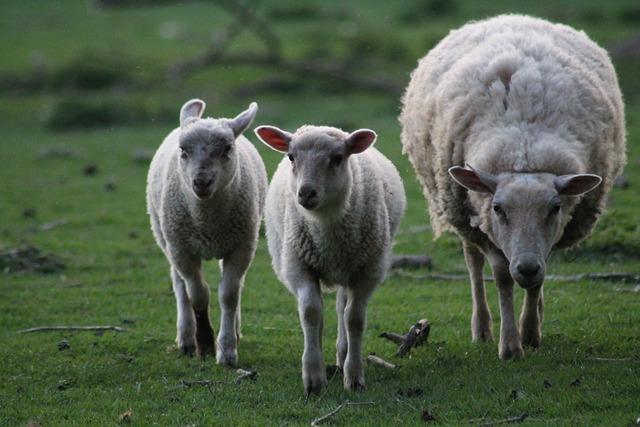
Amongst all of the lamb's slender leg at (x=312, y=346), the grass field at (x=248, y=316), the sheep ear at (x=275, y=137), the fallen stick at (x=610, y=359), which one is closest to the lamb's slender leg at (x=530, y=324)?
the grass field at (x=248, y=316)

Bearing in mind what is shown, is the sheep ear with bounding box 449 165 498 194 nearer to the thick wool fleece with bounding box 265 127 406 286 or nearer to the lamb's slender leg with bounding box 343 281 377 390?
the thick wool fleece with bounding box 265 127 406 286

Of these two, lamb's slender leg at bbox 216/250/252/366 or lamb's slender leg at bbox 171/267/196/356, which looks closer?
lamb's slender leg at bbox 216/250/252/366

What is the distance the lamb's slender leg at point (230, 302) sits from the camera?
7223 mm

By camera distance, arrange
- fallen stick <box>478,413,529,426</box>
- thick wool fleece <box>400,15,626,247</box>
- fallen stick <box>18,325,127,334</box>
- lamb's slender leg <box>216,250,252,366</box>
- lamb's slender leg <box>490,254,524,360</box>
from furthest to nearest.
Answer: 1. fallen stick <box>18,325,127,334</box>
2. lamb's slender leg <box>216,250,252,366</box>
3. lamb's slender leg <box>490,254,524,360</box>
4. thick wool fleece <box>400,15,626,247</box>
5. fallen stick <box>478,413,529,426</box>

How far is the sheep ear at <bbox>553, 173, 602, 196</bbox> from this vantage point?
6273 mm

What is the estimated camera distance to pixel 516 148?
6.66 m

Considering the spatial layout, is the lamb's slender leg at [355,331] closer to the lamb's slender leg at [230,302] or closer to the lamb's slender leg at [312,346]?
the lamb's slender leg at [312,346]

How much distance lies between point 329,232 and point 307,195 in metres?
0.40

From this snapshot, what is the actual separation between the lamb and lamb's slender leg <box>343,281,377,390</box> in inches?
44.3

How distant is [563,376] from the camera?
6.23 m

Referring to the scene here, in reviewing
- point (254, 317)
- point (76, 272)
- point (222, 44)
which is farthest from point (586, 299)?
point (222, 44)

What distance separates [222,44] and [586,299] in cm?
2033

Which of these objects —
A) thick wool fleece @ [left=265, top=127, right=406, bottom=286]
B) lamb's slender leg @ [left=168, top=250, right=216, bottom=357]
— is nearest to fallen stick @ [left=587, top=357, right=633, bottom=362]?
thick wool fleece @ [left=265, top=127, right=406, bottom=286]

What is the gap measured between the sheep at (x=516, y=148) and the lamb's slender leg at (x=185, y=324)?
1.96m
